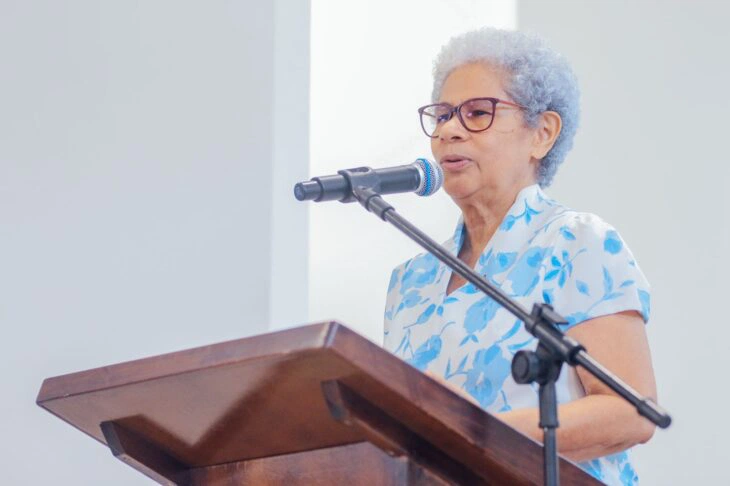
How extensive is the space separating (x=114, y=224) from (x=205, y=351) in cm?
132

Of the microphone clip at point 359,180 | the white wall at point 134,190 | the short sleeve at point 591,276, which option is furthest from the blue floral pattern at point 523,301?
the white wall at point 134,190

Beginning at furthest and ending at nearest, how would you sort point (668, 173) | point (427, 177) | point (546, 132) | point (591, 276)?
point (668, 173) < point (546, 132) < point (591, 276) < point (427, 177)

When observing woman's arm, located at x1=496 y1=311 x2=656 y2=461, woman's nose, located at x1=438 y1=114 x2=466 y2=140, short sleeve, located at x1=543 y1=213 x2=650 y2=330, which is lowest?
woman's arm, located at x1=496 y1=311 x2=656 y2=461

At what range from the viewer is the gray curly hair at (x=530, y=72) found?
6.90 feet

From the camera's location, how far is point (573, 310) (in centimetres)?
176

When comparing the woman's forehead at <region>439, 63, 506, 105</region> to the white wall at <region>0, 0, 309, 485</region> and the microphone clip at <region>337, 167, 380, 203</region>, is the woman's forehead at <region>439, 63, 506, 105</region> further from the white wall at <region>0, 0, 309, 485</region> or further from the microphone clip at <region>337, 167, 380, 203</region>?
the white wall at <region>0, 0, 309, 485</region>

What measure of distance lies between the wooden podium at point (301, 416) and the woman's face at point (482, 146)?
77cm

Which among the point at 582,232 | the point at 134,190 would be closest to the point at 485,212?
the point at 582,232

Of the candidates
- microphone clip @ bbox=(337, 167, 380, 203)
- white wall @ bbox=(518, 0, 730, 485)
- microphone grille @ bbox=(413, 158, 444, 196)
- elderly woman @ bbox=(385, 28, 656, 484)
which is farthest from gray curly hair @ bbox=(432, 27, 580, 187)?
white wall @ bbox=(518, 0, 730, 485)

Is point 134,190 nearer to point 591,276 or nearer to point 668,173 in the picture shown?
point 591,276

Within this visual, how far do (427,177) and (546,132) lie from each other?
578 millimetres

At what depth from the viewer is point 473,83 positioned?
210 centimetres

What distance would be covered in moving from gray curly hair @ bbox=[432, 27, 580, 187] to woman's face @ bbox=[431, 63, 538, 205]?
0.02 meters

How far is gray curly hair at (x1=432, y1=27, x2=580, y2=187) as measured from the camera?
210 centimetres
